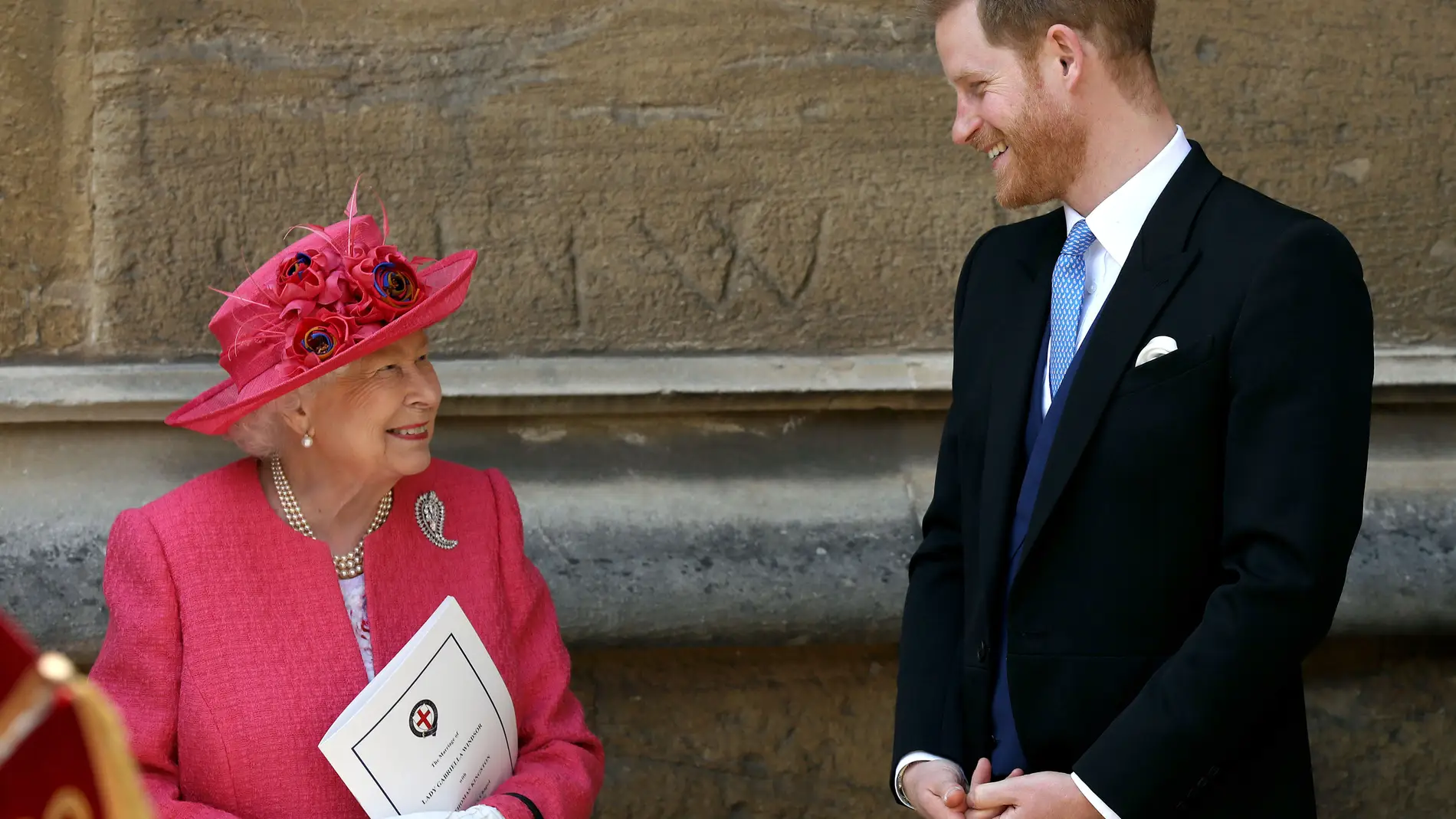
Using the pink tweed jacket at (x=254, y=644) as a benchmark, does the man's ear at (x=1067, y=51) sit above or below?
above

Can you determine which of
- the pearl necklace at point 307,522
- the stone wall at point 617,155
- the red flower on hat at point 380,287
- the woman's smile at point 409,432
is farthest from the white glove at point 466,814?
the stone wall at point 617,155

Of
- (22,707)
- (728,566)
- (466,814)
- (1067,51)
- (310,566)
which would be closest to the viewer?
(22,707)

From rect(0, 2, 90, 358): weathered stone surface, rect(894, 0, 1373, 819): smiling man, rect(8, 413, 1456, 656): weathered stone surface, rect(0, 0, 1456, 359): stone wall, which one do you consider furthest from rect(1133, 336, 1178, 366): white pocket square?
rect(0, 2, 90, 358): weathered stone surface

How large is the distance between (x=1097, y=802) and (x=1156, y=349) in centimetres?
53

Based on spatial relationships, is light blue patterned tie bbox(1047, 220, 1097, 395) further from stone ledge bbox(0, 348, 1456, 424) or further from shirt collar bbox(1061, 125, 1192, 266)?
stone ledge bbox(0, 348, 1456, 424)

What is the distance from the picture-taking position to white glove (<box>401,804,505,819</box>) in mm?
1903

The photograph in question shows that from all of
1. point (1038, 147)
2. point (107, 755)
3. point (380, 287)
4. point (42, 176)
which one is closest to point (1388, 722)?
point (1038, 147)

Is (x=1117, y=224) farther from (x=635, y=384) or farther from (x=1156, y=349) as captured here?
(x=635, y=384)

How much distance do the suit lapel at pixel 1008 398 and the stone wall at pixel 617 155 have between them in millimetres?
1218

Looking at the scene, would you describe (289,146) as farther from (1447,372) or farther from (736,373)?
(1447,372)

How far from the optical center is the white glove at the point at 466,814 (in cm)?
190

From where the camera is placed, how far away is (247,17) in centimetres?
306

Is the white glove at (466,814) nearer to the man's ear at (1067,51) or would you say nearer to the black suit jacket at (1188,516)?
the black suit jacket at (1188,516)

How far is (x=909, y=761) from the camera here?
1.95 metres
